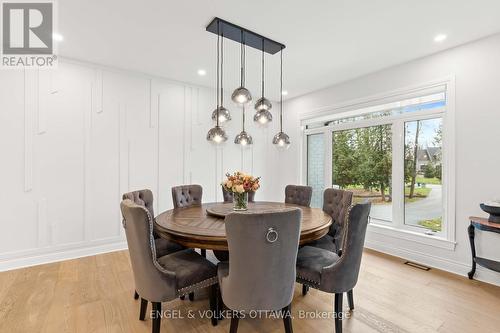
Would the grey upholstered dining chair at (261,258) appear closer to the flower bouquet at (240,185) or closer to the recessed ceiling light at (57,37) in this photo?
the flower bouquet at (240,185)

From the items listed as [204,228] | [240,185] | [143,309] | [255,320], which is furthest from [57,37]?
[255,320]

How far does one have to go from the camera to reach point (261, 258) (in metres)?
1.57

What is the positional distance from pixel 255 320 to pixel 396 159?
123 inches

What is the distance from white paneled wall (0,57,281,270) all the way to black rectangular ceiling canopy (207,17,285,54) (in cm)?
187

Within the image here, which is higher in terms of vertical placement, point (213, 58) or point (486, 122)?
point (213, 58)

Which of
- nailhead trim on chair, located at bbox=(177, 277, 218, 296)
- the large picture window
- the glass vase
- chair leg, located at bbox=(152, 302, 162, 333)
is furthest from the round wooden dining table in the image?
the large picture window

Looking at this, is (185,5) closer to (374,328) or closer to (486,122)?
(374,328)

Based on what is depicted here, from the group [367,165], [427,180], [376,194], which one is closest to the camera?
[427,180]

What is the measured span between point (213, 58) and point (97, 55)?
158 centimetres

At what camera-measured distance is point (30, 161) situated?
128 inches

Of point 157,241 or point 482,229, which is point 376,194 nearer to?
point 482,229

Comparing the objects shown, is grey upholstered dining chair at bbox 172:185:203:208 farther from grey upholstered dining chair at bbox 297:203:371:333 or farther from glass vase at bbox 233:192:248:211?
grey upholstered dining chair at bbox 297:203:371:333

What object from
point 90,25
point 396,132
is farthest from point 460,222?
point 90,25

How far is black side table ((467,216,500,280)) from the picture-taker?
2524 millimetres
